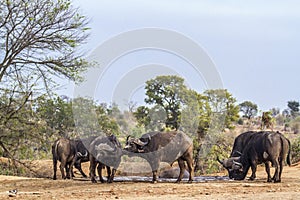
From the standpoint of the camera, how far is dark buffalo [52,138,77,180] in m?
20.0

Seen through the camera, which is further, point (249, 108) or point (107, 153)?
point (249, 108)

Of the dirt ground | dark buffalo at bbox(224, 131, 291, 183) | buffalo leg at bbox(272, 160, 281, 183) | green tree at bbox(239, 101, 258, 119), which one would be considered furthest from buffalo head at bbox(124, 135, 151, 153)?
green tree at bbox(239, 101, 258, 119)

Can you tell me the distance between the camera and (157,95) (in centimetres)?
2966

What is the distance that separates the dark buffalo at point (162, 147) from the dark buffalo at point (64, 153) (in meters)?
3.61

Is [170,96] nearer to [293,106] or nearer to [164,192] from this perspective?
[164,192]

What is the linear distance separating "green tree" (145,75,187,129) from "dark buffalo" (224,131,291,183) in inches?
430

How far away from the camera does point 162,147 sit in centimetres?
1708

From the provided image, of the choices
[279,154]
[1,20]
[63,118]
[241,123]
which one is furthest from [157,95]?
[241,123]

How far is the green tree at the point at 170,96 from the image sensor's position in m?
29.3

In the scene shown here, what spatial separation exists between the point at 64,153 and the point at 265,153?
7073 mm

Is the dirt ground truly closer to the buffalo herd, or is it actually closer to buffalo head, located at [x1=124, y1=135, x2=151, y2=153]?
the buffalo herd

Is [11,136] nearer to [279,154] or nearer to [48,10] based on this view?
[48,10]

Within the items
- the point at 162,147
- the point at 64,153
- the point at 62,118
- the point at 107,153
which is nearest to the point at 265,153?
the point at 162,147

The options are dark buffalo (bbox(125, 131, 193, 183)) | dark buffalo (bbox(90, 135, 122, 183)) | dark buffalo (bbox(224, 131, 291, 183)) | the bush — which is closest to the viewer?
dark buffalo (bbox(224, 131, 291, 183))
